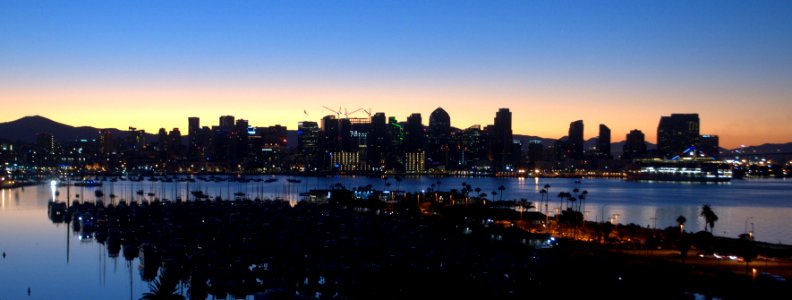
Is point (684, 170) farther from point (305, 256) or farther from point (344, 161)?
point (305, 256)

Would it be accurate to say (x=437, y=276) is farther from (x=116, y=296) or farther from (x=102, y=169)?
(x=102, y=169)

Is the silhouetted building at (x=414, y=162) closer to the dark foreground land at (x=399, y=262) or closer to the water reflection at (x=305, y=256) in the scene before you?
the water reflection at (x=305, y=256)

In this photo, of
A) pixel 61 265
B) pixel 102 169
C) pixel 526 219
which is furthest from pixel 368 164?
pixel 61 265

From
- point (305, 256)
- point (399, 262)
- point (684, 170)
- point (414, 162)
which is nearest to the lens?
point (399, 262)

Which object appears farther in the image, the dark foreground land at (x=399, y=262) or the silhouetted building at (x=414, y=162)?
the silhouetted building at (x=414, y=162)

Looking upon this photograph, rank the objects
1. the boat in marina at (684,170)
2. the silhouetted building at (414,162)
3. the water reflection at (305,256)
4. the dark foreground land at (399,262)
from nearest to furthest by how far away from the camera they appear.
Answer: the dark foreground land at (399,262) → the water reflection at (305,256) → the boat in marina at (684,170) → the silhouetted building at (414,162)

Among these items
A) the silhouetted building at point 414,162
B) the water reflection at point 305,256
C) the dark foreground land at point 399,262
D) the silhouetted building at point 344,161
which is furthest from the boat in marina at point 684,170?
the water reflection at point 305,256

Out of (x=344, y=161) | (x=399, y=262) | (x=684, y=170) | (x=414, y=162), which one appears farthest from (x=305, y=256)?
(x=344, y=161)

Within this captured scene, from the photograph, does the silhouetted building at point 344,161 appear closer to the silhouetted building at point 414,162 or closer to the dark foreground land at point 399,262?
the silhouetted building at point 414,162

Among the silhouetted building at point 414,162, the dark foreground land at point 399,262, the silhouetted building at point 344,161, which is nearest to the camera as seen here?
the dark foreground land at point 399,262
